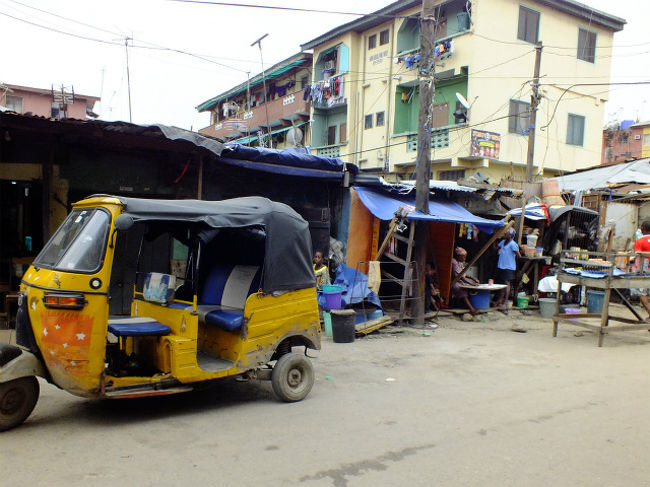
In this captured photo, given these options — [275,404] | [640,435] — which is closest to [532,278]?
[640,435]

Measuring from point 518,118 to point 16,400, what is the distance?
2401cm

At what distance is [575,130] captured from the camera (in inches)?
1056

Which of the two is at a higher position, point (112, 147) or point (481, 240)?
point (112, 147)

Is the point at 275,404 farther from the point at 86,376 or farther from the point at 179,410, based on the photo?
the point at 86,376

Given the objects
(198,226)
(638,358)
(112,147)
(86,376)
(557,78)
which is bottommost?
(638,358)

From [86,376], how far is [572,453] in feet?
14.8

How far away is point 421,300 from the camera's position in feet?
38.0

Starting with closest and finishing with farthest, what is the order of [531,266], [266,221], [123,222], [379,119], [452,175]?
1. [123,222]
2. [266,221]
3. [531,266]
4. [452,175]
5. [379,119]

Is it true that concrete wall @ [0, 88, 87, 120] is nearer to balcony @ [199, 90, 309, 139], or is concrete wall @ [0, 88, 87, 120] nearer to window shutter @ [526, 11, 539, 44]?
balcony @ [199, 90, 309, 139]

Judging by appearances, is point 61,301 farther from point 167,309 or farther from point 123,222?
point 167,309

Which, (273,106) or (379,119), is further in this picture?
(273,106)

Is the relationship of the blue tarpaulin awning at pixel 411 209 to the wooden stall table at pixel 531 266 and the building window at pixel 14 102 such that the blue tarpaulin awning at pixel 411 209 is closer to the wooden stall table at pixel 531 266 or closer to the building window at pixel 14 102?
the wooden stall table at pixel 531 266

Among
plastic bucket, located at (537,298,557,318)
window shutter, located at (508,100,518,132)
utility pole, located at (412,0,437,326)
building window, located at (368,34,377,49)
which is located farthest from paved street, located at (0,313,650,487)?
building window, located at (368,34,377,49)

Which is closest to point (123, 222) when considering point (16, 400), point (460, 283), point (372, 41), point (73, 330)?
point (73, 330)
